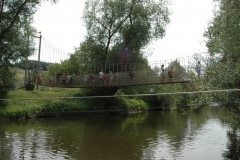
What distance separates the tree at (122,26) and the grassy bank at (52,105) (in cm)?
391

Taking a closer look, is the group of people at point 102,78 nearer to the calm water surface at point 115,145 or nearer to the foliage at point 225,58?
the calm water surface at point 115,145

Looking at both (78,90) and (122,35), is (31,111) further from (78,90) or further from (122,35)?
(122,35)

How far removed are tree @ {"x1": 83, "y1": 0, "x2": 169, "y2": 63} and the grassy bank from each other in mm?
3911

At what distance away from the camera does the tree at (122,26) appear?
2455 cm

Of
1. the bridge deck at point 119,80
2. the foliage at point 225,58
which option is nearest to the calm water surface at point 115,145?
the foliage at point 225,58

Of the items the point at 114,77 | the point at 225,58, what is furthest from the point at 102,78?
the point at 225,58

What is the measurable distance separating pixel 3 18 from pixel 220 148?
950 centimetres

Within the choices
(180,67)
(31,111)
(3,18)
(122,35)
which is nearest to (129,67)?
(122,35)

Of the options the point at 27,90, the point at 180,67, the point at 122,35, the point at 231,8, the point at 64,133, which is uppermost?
the point at 122,35

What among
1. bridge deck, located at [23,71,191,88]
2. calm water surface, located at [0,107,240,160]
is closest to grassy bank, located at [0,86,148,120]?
bridge deck, located at [23,71,191,88]

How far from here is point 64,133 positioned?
13422 mm

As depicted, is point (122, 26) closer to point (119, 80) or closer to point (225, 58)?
point (119, 80)

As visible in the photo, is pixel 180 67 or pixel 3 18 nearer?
pixel 3 18

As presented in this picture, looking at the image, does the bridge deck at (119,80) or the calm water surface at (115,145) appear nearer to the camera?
the calm water surface at (115,145)
